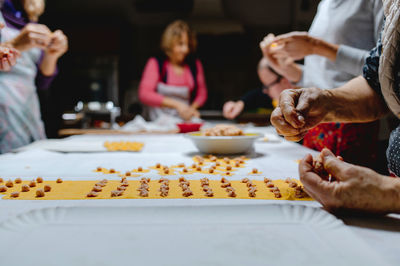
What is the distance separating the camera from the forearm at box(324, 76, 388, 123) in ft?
2.93

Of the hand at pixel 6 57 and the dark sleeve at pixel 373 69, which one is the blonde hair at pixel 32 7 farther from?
the dark sleeve at pixel 373 69

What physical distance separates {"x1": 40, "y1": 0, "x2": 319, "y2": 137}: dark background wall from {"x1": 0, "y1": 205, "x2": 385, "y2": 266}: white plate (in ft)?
13.7

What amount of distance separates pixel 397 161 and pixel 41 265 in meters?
0.79

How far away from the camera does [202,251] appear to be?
428mm

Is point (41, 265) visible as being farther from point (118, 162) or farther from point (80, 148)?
point (80, 148)

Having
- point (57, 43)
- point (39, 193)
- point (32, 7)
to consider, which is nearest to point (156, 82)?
point (32, 7)

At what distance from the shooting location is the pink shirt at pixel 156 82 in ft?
10.9

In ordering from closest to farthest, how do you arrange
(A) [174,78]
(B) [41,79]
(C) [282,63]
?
(C) [282,63] → (B) [41,79] → (A) [174,78]

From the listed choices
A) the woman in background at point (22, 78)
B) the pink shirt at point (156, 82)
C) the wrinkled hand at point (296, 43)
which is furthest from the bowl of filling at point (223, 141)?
the pink shirt at point (156, 82)

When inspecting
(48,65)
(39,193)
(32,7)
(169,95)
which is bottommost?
(169,95)

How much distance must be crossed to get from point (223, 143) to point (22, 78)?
138 cm

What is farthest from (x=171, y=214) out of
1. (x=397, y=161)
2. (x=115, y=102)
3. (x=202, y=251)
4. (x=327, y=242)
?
(x=115, y=102)

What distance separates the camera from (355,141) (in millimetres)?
1529

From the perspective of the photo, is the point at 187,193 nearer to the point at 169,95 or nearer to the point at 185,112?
the point at 185,112
